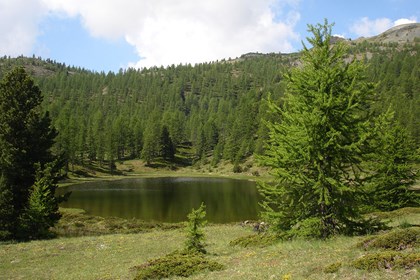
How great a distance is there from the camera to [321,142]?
18.8m

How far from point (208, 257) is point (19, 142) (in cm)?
2420

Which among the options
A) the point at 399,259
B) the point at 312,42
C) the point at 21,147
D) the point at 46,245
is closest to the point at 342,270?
the point at 399,259

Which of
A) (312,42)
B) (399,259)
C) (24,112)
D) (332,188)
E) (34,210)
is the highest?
(312,42)

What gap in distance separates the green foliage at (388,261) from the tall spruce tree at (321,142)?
20.8 ft

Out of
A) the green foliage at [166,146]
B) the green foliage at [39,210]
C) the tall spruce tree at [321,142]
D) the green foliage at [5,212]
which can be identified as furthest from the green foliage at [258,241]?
the green foliage at [166,146]

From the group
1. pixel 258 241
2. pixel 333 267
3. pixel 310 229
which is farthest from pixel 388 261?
pixel 258 241

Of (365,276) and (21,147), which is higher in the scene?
(21,147)

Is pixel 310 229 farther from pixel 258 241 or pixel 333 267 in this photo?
pixel 333 267

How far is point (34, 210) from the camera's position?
32.1m

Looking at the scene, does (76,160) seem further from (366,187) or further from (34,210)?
(366,187)

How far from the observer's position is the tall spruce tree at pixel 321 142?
1866 cm

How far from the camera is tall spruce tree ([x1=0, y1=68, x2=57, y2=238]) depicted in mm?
32719

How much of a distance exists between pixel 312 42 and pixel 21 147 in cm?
2959

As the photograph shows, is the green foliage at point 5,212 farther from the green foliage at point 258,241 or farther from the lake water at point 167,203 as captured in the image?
the lake water at point 167,203
